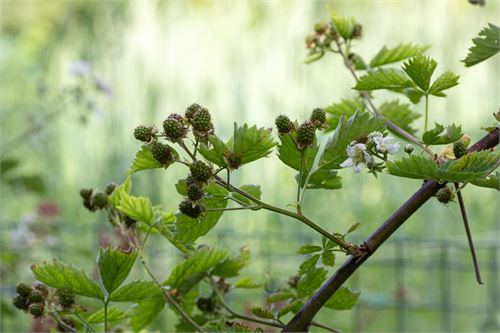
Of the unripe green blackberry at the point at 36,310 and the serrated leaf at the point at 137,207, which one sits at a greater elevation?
the serrated leaf at the point at 137,207

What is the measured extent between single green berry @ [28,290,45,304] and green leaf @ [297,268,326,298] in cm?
20

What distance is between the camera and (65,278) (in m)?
0.54

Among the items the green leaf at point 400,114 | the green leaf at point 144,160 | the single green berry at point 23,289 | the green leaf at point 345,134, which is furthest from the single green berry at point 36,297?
the green leaf at point 400,114

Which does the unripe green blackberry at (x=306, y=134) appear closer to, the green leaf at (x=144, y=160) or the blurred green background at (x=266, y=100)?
the green leaf at (x=144, y=160)

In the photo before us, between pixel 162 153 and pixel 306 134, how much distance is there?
9 cm

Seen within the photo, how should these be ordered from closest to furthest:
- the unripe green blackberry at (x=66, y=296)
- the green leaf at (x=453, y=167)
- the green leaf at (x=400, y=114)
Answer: the green leaf at (x=453, y=167)
the unripe green blackberry at (x=66, y=296)
the green leaf at (x=400, y=114)

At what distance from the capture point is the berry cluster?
49 cm

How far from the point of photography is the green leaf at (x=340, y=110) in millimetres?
644

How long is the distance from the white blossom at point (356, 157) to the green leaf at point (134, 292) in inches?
6.9

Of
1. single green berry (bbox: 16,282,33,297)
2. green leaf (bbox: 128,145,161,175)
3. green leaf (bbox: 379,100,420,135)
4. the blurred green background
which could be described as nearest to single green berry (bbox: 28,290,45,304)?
single green berry (bbox: 16,282,33,297)

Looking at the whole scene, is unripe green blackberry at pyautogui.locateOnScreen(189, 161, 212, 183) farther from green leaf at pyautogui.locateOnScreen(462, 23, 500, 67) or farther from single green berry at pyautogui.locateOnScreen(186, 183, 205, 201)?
green leaf at pyautogui.locateOnScreen(462, 23, 500, 67)

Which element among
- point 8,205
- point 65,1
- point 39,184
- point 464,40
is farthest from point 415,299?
point 65,1

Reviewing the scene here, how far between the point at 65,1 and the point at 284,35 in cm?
131

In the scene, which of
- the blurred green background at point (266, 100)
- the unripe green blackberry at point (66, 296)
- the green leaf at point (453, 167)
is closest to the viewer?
the green leaf at point (453, 167)
